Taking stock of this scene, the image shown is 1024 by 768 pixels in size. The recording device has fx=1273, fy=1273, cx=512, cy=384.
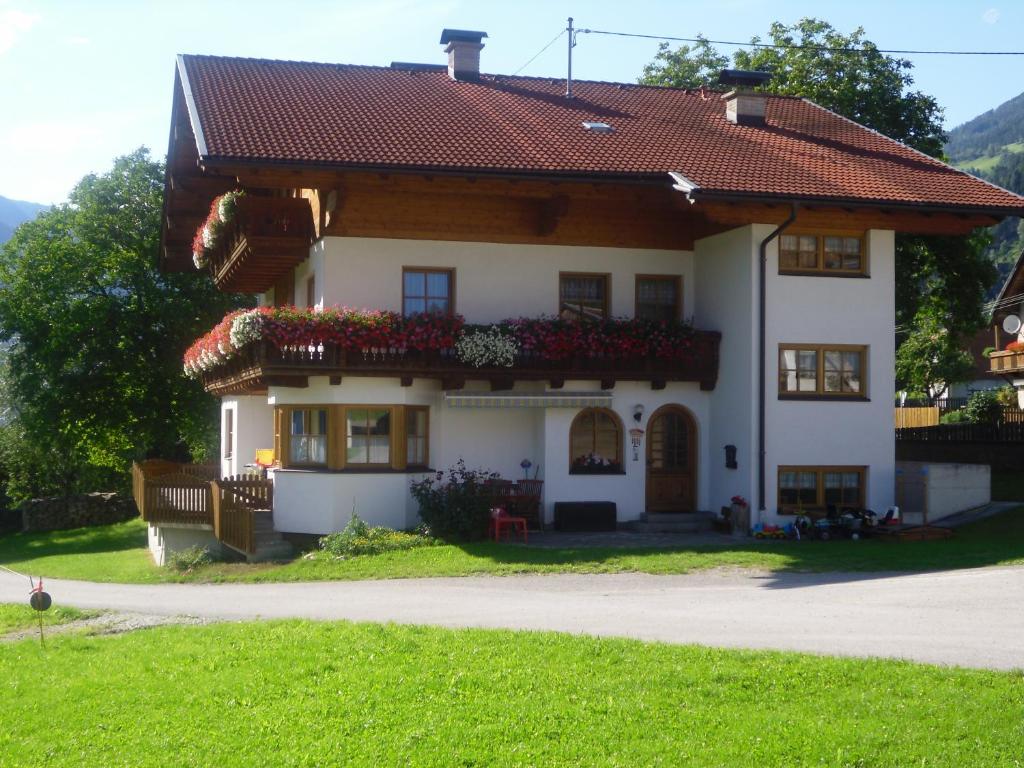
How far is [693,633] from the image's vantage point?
1277cm

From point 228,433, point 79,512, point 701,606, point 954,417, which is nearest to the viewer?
point 701,606

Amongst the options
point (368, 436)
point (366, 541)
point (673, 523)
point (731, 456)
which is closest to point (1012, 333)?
point (731, 456)

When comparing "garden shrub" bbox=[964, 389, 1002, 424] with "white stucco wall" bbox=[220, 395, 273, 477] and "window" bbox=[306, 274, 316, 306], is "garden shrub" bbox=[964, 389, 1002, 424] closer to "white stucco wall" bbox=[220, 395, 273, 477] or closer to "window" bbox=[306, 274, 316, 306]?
"white stucco wall" bbox=[220, 395, 273, 477]

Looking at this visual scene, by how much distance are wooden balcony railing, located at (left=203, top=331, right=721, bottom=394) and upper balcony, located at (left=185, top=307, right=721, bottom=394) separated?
0.7 inches

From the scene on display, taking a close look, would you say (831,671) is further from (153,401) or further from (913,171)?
(153,401)

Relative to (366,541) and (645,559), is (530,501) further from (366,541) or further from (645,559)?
(645,559)

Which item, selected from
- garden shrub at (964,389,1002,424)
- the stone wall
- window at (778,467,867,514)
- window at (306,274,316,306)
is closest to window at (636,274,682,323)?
window at (778,467,867,514)

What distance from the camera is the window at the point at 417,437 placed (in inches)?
→ 972

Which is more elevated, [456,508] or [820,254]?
[820,254]

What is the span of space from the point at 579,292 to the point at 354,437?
5.48 meters

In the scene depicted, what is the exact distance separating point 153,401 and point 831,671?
33816 millimetres

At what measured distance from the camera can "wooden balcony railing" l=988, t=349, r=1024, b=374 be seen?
144 feet

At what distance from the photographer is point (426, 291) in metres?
24.8

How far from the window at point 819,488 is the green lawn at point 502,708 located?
43.3 ft
